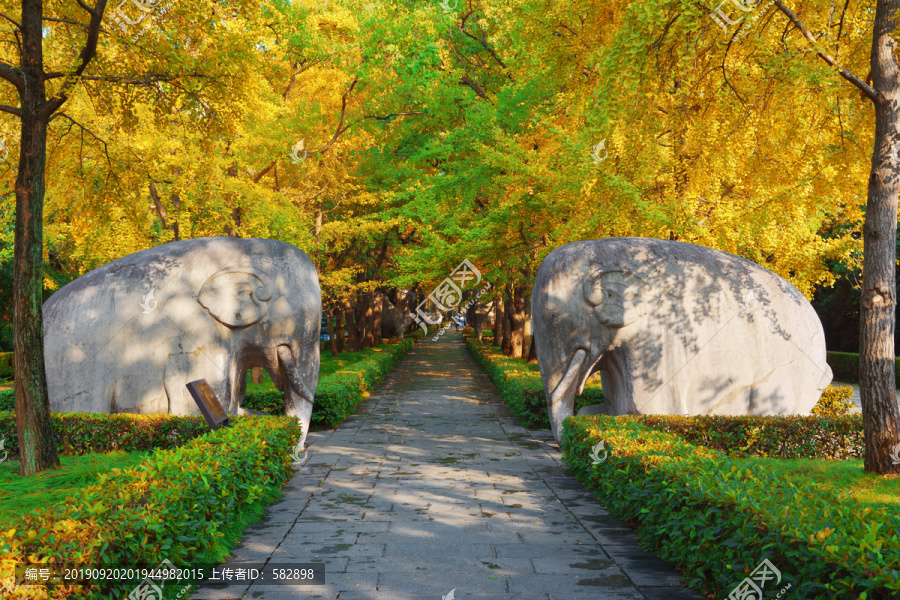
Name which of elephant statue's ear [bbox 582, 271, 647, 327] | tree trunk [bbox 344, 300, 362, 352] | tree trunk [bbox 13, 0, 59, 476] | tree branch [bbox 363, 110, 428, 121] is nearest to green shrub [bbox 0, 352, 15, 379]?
tree trunk [bbox 344, 300, 362, 352]

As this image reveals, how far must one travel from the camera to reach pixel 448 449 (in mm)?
9844

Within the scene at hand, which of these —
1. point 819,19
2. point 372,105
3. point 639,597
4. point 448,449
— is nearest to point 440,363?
point 372,105

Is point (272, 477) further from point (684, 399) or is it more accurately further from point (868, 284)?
point (868, 284)

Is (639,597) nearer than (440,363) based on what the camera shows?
Yes

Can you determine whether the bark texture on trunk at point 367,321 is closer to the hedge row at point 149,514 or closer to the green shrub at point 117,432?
the green shrub at point 117,432

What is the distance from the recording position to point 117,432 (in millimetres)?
7695


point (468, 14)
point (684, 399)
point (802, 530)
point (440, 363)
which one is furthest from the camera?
point (440, 363)

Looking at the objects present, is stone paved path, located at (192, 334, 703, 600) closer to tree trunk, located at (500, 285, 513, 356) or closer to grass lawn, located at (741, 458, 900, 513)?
grass lawn, located at (741, 458, 900, 513)

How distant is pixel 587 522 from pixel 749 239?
23.7ft

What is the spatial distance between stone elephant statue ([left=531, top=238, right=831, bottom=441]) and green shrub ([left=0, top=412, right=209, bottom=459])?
5.13m

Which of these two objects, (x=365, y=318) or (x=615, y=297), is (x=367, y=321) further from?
(x=615, y=297)

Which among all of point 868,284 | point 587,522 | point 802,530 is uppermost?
point 868,284

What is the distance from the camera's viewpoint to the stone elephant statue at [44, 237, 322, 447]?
826cm

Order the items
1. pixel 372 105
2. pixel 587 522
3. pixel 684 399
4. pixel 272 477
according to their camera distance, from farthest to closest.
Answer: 1. pixel 372 105
2. pixel 684 399
3. pixel 272 477
4. pixel 587 522
